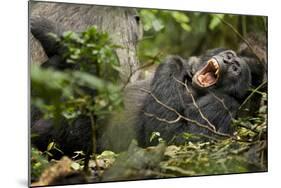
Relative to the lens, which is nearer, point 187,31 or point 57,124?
point 57,124

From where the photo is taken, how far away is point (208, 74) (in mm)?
3979

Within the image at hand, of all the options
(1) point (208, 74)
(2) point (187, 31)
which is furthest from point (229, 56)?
(2) point (187, 31)

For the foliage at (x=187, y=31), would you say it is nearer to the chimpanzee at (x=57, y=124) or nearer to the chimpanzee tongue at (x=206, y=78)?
the chimpanzee tongue at (x=206, y=78)

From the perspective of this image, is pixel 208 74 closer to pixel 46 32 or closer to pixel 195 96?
pixel 195 96

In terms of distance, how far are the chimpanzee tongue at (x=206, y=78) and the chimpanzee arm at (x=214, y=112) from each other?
9 centimetres

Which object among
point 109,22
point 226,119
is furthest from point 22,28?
point 226,119

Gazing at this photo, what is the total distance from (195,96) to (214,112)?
0.17m

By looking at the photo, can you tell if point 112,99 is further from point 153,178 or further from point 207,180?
point 207,180

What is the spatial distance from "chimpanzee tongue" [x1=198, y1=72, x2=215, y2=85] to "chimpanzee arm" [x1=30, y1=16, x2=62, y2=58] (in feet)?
3.18

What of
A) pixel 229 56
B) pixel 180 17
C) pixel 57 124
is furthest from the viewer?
pixel 229 56

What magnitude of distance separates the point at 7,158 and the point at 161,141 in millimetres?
965

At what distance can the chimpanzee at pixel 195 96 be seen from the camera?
384cm

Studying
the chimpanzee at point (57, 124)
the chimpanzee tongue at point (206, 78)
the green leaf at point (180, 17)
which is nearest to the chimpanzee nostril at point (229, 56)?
the chimpanzee tongue at point (206, 78)

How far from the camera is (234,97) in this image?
4008 mm
